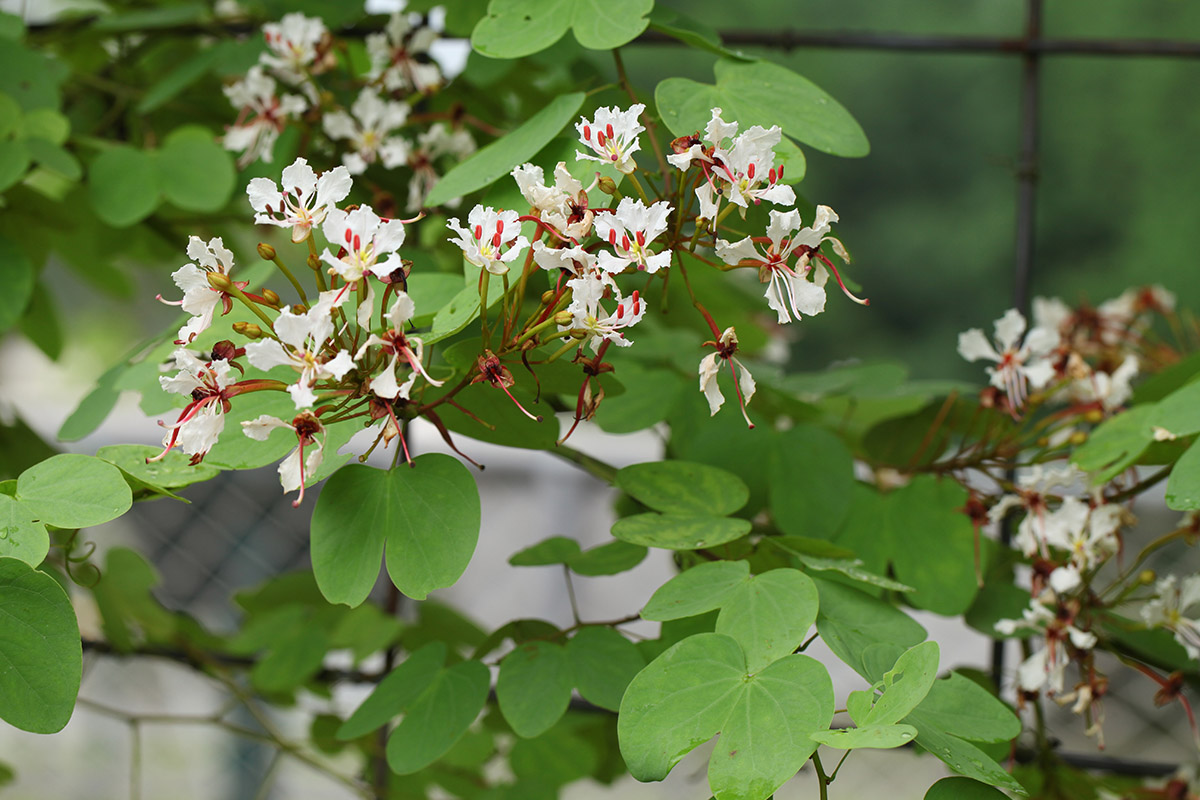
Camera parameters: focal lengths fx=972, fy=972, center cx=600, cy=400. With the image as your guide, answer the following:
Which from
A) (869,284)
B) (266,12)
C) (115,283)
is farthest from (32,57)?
(869,284)

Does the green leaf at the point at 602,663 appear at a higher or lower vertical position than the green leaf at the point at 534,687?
higher

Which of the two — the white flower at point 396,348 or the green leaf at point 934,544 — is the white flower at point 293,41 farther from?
the green leaf at point 934,544

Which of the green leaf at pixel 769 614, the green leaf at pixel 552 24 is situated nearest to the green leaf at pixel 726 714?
the green leaf at pixel 769 614

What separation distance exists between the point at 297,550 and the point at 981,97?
602 centimetres

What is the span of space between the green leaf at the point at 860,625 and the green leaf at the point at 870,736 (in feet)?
0.27

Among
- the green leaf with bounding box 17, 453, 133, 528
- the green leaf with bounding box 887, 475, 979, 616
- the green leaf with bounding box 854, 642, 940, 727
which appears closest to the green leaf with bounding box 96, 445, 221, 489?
the green leaf with bounding box 17, 453, 133, 528

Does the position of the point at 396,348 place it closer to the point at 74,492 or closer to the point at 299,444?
the point at 299,444

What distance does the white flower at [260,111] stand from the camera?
27.2 inches

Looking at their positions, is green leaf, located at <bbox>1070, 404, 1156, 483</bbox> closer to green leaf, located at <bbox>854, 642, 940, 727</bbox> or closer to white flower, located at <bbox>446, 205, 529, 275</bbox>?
green leaf, located at <bbox>854, 642, 940, 727</bbox>

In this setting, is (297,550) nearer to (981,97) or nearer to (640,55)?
(640,55)

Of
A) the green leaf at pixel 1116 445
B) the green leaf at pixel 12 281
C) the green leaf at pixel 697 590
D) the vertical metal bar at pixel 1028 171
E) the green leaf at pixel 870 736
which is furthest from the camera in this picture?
the vertical metal bar at pixel 1028 171

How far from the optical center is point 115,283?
106 centimetres

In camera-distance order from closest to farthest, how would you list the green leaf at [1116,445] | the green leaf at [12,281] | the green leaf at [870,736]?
the green leaf at [870,736] → the green leaf at [1116,445] → the green leaf at [12,281]

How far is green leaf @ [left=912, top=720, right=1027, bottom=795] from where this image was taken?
41cm
